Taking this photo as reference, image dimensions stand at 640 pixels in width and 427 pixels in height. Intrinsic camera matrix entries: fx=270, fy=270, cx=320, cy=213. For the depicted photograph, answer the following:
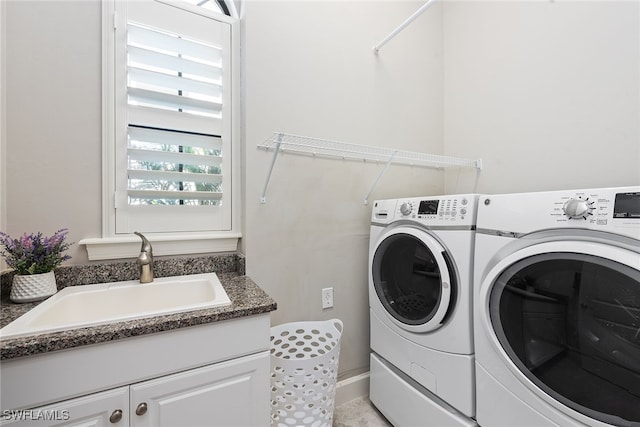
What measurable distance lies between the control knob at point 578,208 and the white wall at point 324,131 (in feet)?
3.53

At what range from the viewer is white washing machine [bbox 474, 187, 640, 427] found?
0.75m

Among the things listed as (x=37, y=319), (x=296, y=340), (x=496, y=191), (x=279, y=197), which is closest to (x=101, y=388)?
(x=37, y=319)

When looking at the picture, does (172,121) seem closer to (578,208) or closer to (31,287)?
(31,287)

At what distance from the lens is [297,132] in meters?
1.60

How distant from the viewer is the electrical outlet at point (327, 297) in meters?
1.66

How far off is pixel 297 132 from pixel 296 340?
120 centimetres

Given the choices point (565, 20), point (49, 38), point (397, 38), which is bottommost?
point (49, 38)

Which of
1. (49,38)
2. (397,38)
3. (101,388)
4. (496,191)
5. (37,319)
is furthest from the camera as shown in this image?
(397,38)

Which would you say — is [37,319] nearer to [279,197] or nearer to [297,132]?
[279,197]

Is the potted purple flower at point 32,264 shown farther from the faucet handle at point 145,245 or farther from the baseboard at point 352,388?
the baseboard at point 352,388

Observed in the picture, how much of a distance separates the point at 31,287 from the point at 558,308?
189cm

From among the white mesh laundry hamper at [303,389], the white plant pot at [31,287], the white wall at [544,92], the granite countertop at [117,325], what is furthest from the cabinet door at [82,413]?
the white wall at [544,92]

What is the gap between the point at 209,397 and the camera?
3.13 ft

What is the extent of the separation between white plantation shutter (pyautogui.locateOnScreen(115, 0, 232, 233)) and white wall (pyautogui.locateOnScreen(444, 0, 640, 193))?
170cm
